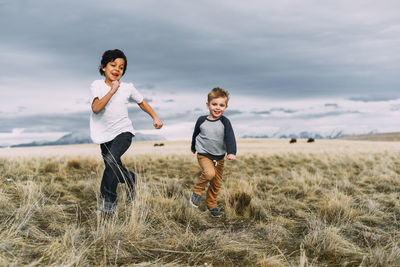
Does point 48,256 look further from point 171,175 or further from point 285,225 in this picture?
point 171,175

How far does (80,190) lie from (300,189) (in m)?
4.25

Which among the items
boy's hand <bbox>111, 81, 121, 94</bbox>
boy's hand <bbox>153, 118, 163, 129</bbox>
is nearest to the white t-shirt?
boy's hand <bbox>111, 81, 121, 94</bbox>

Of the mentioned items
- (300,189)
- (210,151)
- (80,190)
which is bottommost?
(300,189)

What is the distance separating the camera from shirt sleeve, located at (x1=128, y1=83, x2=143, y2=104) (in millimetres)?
4473

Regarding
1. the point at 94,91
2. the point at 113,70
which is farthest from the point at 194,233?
the point at 113,70

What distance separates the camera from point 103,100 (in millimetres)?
3996

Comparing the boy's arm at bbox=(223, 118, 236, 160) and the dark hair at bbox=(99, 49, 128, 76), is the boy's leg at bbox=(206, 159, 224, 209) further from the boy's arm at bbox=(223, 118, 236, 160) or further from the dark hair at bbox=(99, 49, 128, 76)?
the dark hair at bbox=(99, 49, 128, 76)

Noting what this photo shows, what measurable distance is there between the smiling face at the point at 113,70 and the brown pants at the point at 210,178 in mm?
1571

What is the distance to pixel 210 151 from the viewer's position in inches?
179

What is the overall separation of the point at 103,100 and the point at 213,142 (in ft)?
5.06

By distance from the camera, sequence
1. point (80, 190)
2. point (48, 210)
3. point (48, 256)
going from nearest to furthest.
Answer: point (48, 256), point (48, 210), point (80, 190)

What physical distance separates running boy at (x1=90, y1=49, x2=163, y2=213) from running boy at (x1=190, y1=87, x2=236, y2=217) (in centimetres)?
62

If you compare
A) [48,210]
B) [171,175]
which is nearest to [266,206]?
[48,210]

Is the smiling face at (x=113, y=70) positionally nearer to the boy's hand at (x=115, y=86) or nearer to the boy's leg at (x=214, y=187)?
the boy's hand at (x=115, y=86)
